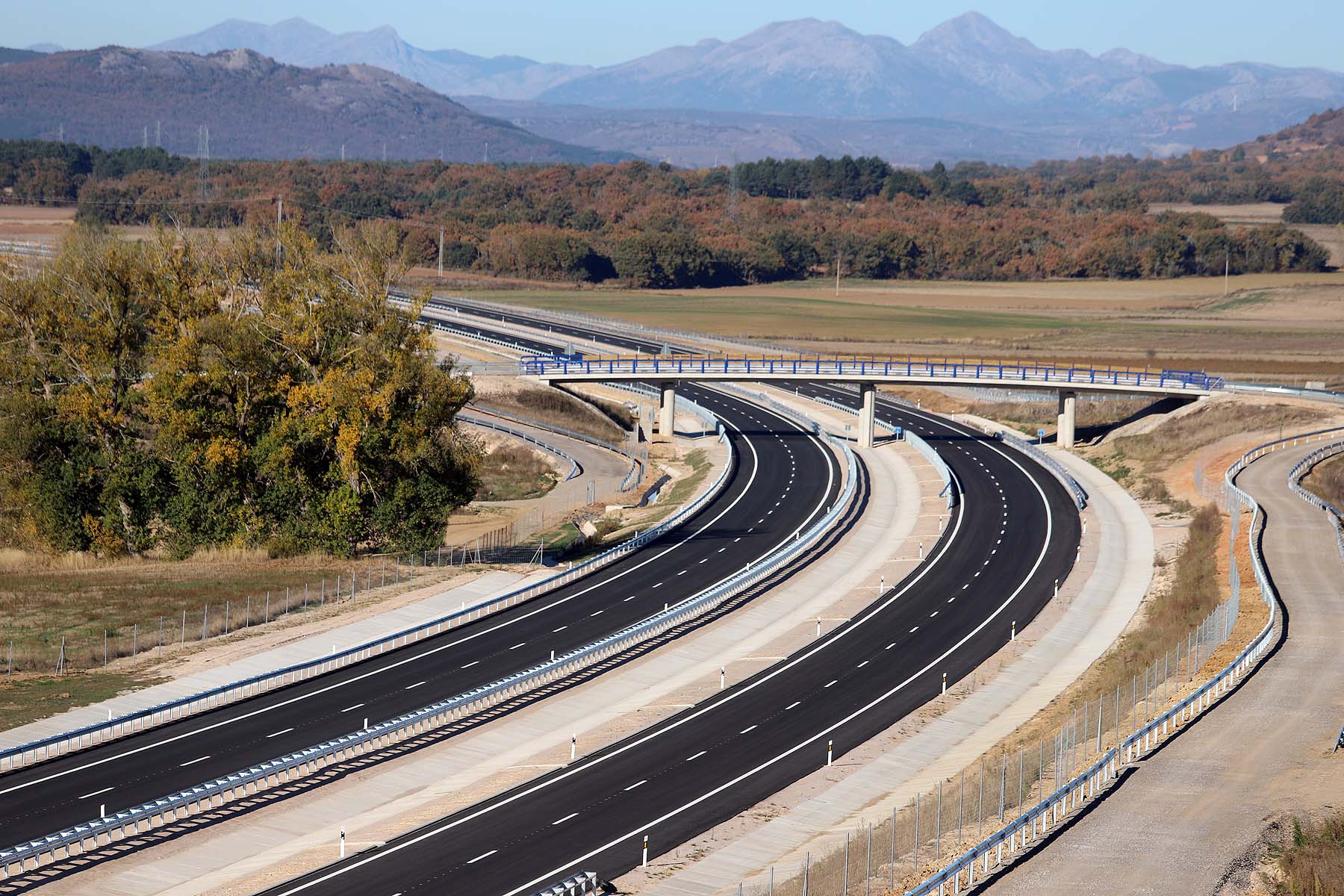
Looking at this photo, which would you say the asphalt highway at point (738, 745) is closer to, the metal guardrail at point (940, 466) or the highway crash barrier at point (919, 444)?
the metal guardrail at point (940, 466)

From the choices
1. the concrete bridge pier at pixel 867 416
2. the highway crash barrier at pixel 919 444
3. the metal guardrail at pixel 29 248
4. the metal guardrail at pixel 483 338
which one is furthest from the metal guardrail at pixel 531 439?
the metal guardrail at pixel 29 248

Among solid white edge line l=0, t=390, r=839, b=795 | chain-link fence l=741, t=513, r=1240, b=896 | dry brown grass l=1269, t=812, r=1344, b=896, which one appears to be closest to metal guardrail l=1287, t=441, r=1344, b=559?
chain-link fence l=741, t=513, r=1240, b=896

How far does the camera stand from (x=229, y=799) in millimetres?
42188

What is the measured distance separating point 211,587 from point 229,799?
83.1ft

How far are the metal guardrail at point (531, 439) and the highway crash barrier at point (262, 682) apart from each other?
27.6m

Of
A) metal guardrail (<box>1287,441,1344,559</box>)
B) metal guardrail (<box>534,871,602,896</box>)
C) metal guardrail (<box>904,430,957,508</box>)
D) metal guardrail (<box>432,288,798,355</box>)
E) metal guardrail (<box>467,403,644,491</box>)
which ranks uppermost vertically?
metal guardrail (<box>432,288,798,355</box>)

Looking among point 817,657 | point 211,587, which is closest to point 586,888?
point 817,657

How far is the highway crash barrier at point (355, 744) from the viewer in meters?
38.2

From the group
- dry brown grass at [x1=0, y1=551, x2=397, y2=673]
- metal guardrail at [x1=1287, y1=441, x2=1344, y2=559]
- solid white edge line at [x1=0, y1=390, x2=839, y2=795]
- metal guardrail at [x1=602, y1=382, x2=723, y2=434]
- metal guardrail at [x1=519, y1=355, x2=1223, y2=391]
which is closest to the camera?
solid white edge line at [x1=0, y1=390, x2=839, y2=795]

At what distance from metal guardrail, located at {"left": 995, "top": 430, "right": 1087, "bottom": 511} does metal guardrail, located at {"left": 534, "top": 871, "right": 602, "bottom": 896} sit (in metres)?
57.4

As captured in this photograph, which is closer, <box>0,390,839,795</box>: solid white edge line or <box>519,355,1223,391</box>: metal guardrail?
<box>0,390,839,795</box>: solid white edge line

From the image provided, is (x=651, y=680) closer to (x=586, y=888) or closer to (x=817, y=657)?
(x=817, y=657)

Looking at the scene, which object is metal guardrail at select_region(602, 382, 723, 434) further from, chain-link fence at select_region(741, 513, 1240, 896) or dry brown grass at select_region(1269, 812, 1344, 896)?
dry brown grass at select_region(1269, 812, 1344, 896)

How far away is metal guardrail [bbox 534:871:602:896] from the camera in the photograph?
1362 inches
